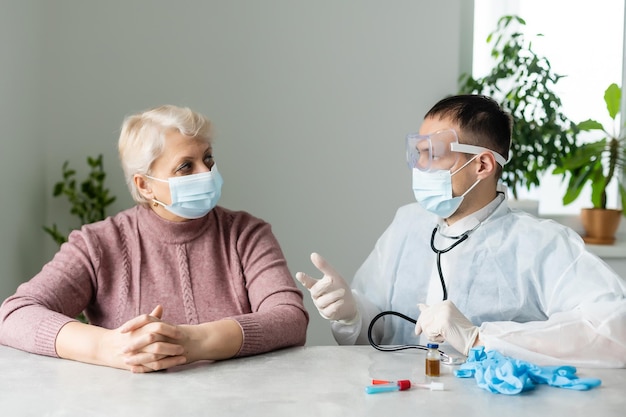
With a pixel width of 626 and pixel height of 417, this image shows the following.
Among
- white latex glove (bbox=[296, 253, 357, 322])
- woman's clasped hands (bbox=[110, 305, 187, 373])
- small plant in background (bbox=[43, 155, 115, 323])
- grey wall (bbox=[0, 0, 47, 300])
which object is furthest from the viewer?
small plant in background (bbox=[43, 155, 115, 323])

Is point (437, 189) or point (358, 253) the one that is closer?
point (437, 189)

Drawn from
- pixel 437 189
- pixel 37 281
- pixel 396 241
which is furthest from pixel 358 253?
pixel 37 281

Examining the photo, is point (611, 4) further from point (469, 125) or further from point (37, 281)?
point (37, 281)

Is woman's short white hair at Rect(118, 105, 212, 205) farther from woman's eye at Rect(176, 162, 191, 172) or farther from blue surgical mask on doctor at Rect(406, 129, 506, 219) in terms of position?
blue surgical mask on doctor at Rect(406, 129, 506, 219)

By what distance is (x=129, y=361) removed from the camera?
1.74m

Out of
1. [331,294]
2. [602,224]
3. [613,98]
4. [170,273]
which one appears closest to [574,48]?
[613,98]

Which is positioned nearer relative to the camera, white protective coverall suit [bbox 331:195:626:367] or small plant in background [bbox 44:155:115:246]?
white protective coverall suit [bbox 331:195:626:367]

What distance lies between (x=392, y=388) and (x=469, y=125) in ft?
2.79

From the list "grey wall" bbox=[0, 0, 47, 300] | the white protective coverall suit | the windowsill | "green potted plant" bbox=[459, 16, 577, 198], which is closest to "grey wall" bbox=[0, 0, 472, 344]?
"grey wall" bbox=[0, 0, 47, 300]

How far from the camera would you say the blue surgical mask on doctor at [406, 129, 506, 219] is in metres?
2.17

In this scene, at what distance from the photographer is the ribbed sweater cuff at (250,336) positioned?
189 cm

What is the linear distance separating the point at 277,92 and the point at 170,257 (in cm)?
163

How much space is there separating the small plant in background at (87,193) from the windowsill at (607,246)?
2.17 metres

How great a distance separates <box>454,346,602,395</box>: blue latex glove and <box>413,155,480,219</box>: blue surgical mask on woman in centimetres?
52
